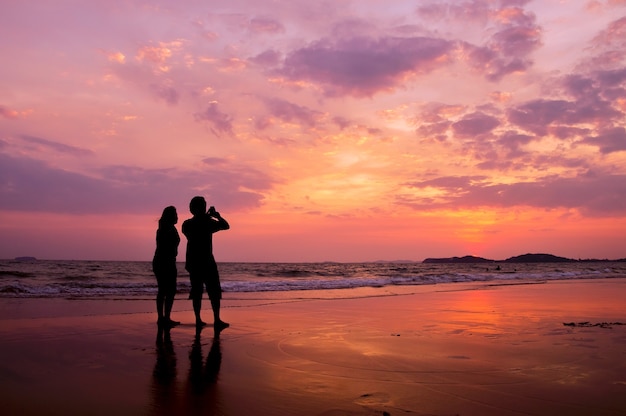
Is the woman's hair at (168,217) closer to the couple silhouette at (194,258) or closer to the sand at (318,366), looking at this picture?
the couple silhouette at (194,258)

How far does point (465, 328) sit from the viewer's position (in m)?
7.79

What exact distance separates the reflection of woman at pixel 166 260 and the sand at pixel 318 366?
0.48 metres

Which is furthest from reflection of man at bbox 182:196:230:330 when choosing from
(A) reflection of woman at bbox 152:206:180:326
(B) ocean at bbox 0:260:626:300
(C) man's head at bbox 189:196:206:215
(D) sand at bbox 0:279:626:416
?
(B) ocean at bbox 0:260:626:300

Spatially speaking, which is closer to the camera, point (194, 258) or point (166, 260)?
point (194, 258)

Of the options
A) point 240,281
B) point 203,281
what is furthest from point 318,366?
point 240,281

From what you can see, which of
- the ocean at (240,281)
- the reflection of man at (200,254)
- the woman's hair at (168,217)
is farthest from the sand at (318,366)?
the ocean at (240,281)

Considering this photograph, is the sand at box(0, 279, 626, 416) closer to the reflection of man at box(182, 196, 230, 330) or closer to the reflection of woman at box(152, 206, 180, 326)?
the reflection of woman at box(152, 206, 180, 326)

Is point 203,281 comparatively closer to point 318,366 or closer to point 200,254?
point 200,254

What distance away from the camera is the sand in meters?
3.64

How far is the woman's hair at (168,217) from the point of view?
8.25m

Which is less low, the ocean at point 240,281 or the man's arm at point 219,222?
the man's arm at point 219,222

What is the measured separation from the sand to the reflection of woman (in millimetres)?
477

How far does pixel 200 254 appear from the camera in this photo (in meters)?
7.93

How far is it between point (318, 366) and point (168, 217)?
450cm
